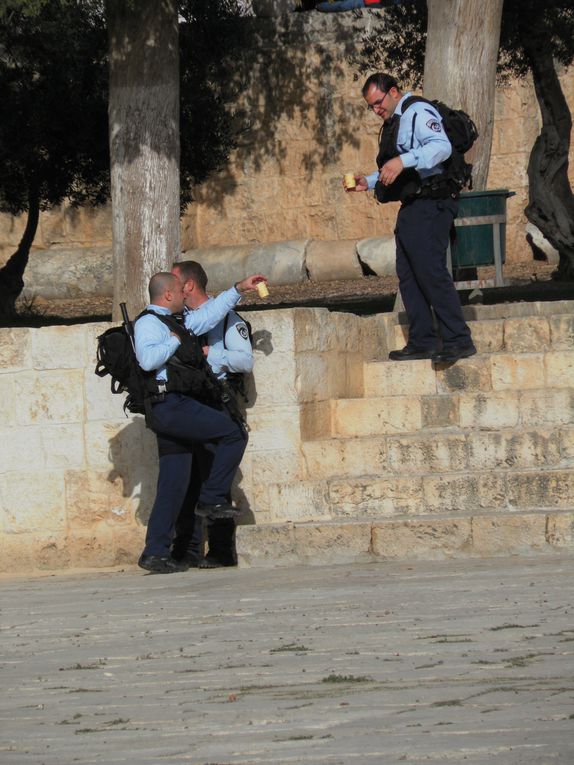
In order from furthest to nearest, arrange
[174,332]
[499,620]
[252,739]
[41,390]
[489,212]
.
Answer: [489,212]
[41,390]
[174,332]
[499,620]
[252,739]

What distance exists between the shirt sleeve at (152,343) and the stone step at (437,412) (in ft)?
3.54

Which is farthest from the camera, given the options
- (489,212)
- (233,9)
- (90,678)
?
(233,9)

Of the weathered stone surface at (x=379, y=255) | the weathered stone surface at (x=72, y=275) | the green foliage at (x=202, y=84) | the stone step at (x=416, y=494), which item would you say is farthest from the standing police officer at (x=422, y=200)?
the weathered stone surface at (x=72, y=275)

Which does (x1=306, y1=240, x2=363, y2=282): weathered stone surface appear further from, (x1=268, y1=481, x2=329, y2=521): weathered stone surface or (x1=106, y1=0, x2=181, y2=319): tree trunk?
(x1=268, y1=481, x2=329, y2=521): weathered stone surface

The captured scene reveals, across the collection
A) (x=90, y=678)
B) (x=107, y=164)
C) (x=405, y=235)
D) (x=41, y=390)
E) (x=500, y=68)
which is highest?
(x=500, y=68)

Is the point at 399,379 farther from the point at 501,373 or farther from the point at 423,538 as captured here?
the point at 423,538

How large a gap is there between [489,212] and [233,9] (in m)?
8.85

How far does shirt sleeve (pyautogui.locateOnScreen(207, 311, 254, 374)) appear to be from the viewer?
808 centimetres

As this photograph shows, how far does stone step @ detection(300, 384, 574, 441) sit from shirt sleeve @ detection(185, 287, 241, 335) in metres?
0.85

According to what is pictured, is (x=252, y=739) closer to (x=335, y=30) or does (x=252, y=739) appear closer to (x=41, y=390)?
(x=41, y=390)

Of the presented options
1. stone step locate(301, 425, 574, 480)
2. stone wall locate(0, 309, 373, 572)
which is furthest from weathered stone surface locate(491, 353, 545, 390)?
stone wall locate(0, 309, 373, 572)

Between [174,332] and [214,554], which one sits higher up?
[174,332]

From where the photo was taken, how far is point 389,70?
18.8 metres

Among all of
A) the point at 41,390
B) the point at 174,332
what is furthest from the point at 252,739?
the point at 41,390
